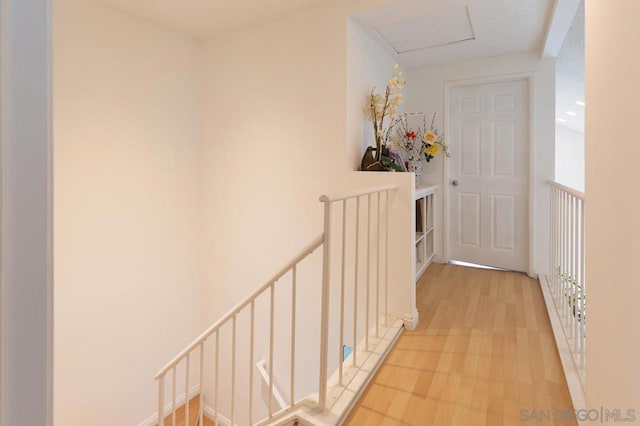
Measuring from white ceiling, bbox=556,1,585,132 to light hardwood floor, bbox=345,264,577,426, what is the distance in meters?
2.13

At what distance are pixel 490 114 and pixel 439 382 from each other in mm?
2876

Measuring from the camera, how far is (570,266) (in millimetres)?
2129

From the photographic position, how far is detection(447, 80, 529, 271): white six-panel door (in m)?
3.49

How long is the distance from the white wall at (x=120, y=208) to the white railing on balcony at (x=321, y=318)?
0.48 metres

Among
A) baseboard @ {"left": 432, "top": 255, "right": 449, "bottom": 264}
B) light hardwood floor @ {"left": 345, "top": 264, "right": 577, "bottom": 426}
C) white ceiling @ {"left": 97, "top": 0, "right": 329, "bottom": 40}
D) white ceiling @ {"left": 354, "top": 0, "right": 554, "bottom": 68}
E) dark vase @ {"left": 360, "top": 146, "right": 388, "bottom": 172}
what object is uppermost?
white ceiling @ {"left": 97, "top": 0, "right": 329, "bottom": 40}

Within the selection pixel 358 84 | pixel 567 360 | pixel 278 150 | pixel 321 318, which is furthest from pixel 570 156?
pixel 321 318

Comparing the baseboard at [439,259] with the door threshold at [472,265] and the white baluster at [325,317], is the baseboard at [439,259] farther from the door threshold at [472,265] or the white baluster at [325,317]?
the white baluster at [325,317]

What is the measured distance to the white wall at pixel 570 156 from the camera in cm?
627

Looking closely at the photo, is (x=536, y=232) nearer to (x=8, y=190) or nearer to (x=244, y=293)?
(x=244, y=293)

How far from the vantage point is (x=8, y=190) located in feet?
1.31

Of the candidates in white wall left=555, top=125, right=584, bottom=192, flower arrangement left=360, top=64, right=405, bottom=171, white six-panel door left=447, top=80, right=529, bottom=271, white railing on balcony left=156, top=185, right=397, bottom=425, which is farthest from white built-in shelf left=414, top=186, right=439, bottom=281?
white wall left=555, top=125, right=584, bottom=192

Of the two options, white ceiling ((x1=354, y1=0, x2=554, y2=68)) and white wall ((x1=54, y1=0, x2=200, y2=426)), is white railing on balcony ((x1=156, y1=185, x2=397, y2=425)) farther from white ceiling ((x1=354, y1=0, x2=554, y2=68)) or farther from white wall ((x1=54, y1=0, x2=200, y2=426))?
white ceiling ((x1=354, y1=0, x2=554, y2=68))

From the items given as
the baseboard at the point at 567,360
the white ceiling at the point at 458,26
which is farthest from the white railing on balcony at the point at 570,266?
the white ceiling at the point at 458,26

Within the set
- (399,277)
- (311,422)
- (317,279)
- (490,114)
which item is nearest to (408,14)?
(490,114)
